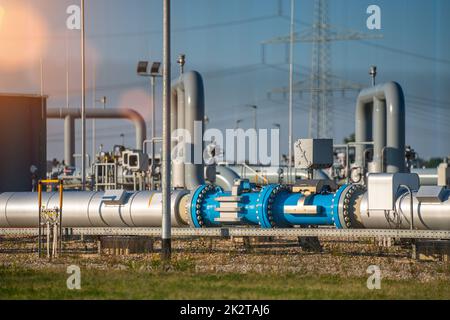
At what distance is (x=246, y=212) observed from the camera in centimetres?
2700

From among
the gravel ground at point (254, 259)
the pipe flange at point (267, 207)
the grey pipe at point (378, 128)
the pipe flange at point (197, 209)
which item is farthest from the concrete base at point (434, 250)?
the grey pipe at point (378, 128)

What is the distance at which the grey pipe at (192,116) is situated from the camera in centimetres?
3853

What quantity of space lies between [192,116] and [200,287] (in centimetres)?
2177

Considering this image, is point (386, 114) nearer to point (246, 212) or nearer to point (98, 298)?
point (246, 212)

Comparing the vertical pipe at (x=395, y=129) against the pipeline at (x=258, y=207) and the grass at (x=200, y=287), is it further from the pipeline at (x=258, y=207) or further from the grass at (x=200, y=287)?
the grass at (x=200, y=287)

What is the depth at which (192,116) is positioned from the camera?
131 ft

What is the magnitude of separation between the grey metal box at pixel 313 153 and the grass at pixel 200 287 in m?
9.42

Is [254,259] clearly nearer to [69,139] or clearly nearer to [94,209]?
[94,209]

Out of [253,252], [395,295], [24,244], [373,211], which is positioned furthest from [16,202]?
[395,295]

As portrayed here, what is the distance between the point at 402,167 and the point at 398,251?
11440 mm

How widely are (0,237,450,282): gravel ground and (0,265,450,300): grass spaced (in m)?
1.22

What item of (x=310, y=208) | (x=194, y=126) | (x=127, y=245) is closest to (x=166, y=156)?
(x=310, y=208)

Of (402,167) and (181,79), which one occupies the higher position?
(181,79)
